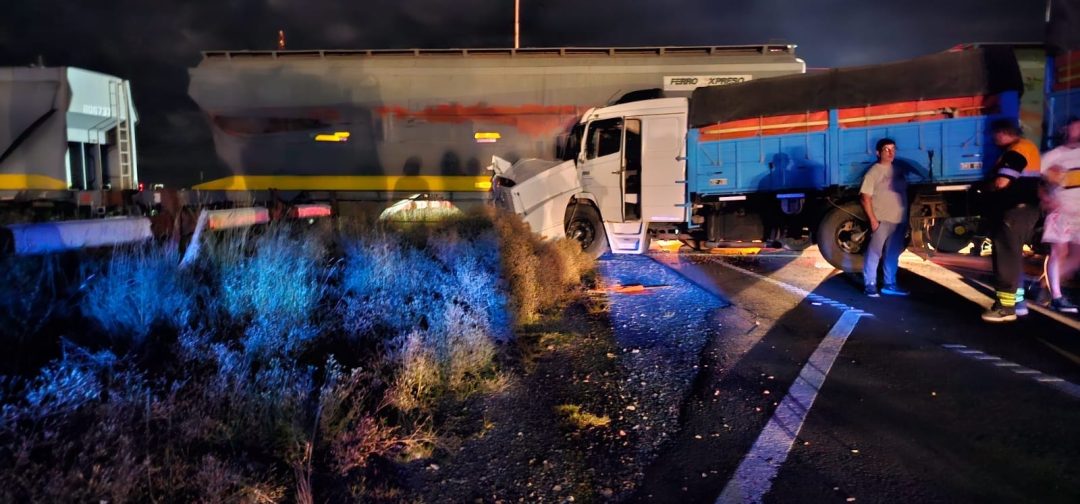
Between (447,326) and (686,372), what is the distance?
5.86 feet

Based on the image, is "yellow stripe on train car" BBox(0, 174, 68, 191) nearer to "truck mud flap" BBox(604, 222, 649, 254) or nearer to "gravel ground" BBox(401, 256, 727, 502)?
"truck mud flap" BBox(604, 222, 649, 254)

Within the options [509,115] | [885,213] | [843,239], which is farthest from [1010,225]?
[509,115]

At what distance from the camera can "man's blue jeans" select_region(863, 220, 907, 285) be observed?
746cm

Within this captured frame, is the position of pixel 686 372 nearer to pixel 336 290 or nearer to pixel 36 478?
pixel 336 290

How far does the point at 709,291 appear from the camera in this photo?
7.97m

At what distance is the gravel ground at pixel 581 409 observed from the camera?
2943 millimetres

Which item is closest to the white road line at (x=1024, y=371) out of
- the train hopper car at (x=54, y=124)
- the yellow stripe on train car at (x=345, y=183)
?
the yellow stripe on train car at (x=345, y=183)

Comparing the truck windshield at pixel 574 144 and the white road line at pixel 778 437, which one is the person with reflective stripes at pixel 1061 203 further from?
the truck windshield at pixel 574 144

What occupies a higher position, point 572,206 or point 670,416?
point 572,206

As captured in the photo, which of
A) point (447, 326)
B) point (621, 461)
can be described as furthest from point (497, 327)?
point (621, 461)

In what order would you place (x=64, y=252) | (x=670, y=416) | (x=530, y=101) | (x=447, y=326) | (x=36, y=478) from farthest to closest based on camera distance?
(x=530, y=101)
(x=64, y=252)
(x=447, y=326)
(x=670, y=416)
(x=36, y=478)

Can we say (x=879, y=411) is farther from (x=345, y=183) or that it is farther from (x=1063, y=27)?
(x=345, y=183)

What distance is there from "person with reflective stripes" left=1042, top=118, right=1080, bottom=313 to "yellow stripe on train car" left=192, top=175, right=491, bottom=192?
10.1 meters

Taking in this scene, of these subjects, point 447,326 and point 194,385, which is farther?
point 447,326
